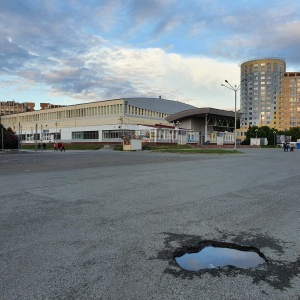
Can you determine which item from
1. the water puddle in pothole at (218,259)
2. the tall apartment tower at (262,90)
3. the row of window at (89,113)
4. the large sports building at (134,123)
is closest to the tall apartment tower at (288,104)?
the tall apartment tower at (262,90)

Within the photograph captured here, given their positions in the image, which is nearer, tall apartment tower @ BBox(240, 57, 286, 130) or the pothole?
the pothole

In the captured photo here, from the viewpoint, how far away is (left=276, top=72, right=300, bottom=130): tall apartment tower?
546ft

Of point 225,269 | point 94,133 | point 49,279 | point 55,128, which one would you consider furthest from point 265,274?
point 55,128

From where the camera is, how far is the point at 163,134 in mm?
68812

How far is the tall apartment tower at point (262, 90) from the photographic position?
165750mm

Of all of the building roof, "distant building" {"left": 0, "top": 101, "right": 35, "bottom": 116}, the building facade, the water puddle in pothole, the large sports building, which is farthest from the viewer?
"distant building" {"left": 0, "top": 101, "right": 35, "bottom": 116}

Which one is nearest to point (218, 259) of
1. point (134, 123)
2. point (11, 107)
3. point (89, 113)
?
point (134, 123)

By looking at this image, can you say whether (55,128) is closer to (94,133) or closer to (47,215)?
(94,133)

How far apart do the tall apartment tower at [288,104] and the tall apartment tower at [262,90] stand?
77.7 inches

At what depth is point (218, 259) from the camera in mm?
4219

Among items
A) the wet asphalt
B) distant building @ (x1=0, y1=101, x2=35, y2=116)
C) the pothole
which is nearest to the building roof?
the wet asphalt

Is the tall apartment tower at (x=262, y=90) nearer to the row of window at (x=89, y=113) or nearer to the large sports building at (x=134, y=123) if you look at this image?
the large sports building at (x=134, y=123)

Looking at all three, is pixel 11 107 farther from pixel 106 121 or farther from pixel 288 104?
pixel 288 104

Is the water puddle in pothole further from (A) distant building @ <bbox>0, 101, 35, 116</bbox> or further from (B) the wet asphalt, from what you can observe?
(A) distant building @ <bbox>0, 101, 35, 116</bbox>
